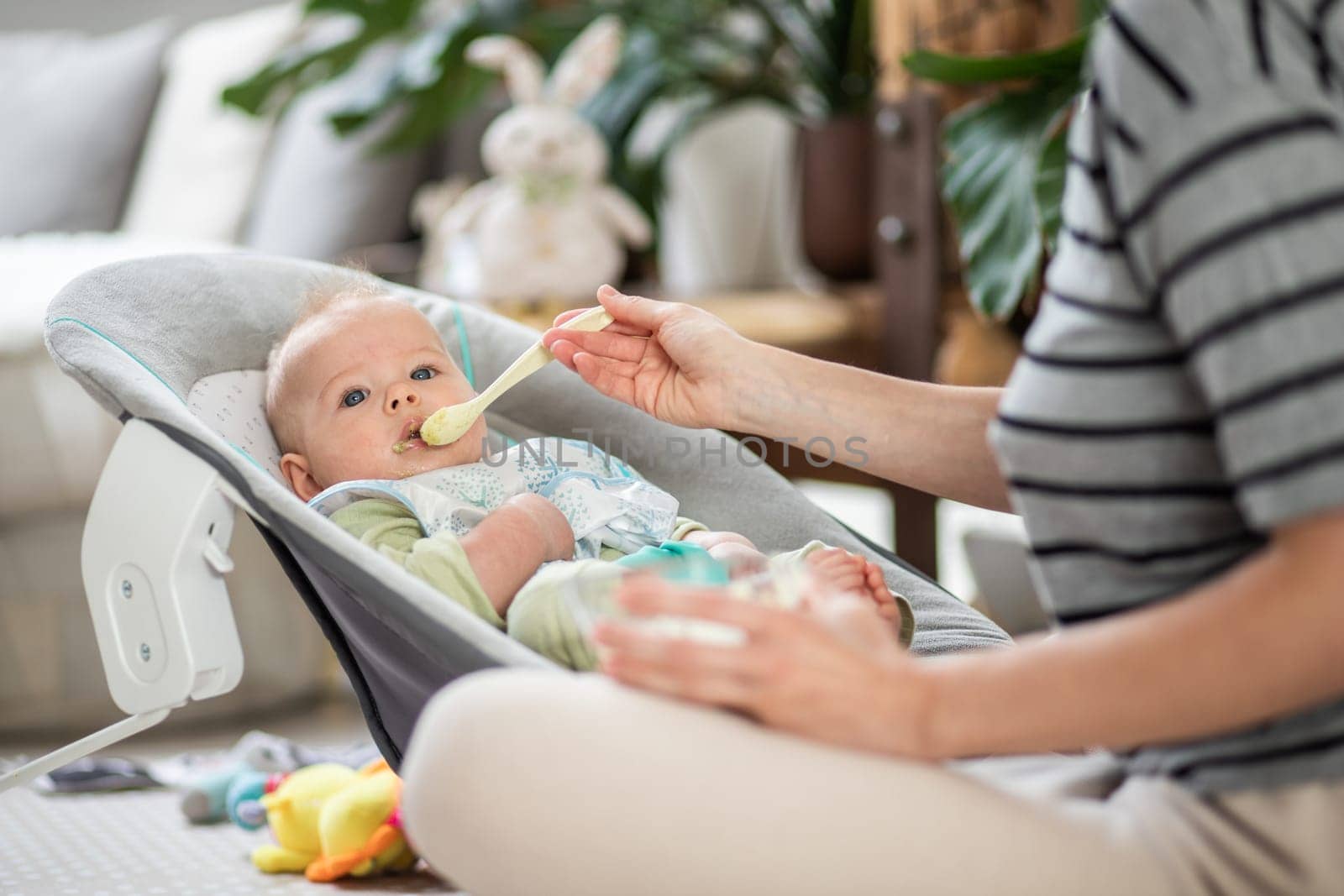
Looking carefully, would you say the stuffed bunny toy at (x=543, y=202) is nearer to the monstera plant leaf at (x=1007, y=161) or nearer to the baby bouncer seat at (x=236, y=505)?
the monstera plant leaf at (x=1007, y=161)

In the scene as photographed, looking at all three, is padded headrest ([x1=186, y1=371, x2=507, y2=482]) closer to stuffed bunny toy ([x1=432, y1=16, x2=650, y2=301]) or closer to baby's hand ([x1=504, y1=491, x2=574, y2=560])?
baby's hand ([x1=504, y1=491, x2=574, y2=560])

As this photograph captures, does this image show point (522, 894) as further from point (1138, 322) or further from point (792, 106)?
point (792, 106)

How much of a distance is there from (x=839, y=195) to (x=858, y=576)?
4.35ft

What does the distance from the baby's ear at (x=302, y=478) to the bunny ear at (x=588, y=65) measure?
114cm

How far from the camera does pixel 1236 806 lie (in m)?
0.56

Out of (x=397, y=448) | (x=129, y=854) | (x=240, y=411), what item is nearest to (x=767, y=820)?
(x=397, y=448)

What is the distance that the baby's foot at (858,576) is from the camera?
2.77 ft

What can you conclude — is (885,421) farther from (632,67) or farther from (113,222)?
(113,222)

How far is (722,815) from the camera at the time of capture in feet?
1.79

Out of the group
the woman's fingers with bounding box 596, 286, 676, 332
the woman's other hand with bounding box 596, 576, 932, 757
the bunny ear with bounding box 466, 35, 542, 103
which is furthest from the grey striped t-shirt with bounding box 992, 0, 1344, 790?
the bunny ear with bounding box 466, 35, 542, 103

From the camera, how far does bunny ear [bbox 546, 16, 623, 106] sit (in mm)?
1960

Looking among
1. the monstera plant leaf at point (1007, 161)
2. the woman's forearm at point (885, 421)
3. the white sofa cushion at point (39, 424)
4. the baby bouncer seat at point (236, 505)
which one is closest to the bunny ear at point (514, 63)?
the white sofa cushion at point (39, 424)

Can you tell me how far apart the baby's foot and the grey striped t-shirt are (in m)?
0.24

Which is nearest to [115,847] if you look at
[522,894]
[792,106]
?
[522,894]
